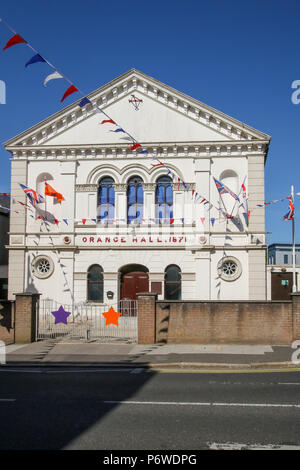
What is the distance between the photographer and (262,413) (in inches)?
318

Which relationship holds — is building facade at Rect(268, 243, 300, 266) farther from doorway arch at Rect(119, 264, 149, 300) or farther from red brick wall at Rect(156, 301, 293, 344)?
red brick wall at Rect(156, 301, 293, 344)

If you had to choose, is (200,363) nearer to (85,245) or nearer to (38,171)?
(85,245)

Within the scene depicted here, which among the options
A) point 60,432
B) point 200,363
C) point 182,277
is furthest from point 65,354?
point 182,277

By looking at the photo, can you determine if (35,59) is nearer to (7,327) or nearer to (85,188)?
(7,327)

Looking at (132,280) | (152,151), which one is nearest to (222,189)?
(152,151)

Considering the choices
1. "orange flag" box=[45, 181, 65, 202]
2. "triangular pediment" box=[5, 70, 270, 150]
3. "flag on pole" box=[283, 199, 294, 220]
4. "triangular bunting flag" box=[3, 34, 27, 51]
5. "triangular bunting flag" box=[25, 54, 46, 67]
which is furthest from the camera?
"triangular pediment" box=[5, 70, 270, 150]

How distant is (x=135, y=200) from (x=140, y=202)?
0.98 feet

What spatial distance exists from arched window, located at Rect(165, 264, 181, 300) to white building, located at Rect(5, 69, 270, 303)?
54mm

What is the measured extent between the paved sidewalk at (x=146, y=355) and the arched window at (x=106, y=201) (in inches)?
372

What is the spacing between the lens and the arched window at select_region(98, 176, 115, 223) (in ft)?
82.0

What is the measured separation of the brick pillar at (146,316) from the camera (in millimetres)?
16516

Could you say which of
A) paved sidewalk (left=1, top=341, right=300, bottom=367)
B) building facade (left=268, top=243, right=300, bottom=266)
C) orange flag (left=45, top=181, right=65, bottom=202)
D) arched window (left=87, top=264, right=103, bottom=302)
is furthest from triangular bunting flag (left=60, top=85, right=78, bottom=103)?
building facade (left=268, top=243, right=300, bottom=266)

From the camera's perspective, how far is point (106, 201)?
25.1m

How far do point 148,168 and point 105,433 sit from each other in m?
19.0
